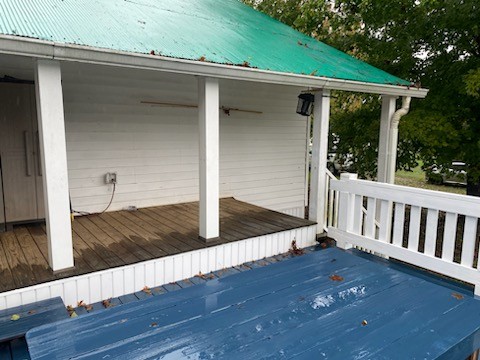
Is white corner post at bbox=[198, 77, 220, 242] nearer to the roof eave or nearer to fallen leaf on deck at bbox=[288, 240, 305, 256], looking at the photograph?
the roof eave

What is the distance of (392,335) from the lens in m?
2.06

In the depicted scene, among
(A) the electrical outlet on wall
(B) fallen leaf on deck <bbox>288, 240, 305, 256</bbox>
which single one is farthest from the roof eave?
(A) the electrical outlet on wall

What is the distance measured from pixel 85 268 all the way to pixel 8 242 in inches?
51.7

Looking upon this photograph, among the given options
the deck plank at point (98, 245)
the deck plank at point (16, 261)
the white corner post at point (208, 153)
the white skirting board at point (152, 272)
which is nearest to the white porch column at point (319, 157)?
the white skirting board at point (152, 272)

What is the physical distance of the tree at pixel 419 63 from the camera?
668 cm

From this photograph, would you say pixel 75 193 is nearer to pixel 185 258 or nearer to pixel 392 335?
pixel 185 258

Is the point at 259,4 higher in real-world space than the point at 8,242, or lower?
higher

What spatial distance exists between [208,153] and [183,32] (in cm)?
143

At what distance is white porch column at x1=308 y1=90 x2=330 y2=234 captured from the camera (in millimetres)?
4680

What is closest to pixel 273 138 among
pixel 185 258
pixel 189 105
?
pixel 189 105

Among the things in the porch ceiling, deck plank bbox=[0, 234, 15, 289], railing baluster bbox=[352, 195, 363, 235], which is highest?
the porch ceiling

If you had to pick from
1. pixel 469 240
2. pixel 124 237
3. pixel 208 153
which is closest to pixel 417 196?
pixel 469 240

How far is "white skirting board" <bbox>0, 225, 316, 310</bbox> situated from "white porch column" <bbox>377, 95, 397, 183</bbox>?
187 cm

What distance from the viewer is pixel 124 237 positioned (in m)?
4.06
